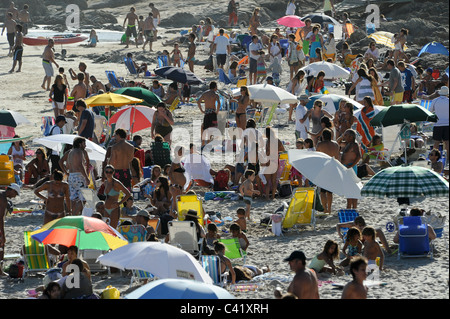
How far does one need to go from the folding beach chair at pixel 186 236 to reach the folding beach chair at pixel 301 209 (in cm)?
188

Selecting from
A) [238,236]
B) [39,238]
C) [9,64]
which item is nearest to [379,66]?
[9,64]

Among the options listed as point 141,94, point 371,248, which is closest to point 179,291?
point 371,248

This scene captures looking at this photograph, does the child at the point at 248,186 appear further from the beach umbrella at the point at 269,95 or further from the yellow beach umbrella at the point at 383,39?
the yellow beach umbrella at the point at 383,39

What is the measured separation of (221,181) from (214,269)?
14.6 feet

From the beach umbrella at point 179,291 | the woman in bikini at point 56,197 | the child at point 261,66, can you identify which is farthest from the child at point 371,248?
the child at point 261,66

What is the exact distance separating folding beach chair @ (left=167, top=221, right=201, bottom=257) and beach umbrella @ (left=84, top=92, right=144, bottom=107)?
5.80m

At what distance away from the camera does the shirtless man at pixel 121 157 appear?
1260 cm

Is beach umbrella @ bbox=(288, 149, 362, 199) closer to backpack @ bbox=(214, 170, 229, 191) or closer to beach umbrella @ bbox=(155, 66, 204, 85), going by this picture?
backpack @ bbox=(214, 170, 229, 191)

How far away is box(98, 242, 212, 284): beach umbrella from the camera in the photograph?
8508mm

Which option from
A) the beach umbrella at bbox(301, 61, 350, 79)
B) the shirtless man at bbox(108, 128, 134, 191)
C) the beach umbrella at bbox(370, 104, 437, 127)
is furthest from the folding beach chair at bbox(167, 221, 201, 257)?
the beach umbrella at bbox(301, 61, 350, 79)

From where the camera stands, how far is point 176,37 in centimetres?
3278

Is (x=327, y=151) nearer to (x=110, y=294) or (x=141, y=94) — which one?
(x=110, y=294)
